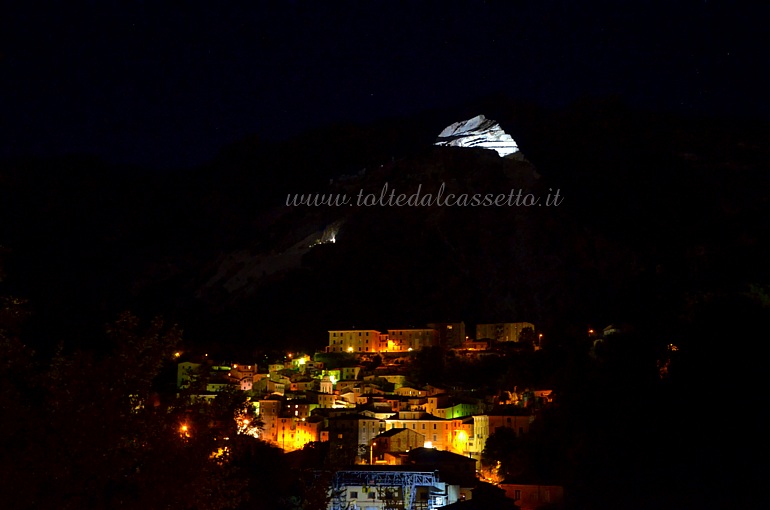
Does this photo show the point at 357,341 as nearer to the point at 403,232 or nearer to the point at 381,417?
the point at 403,232

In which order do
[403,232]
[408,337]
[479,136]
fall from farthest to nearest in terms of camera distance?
[479,136] → [403,232] → [408,337]

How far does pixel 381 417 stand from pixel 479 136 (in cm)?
9582

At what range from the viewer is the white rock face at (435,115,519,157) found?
128 meters

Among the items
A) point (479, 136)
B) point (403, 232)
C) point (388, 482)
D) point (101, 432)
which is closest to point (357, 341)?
point (403, 232)

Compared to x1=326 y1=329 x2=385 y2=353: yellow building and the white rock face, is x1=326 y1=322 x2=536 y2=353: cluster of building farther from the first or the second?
the white rock face

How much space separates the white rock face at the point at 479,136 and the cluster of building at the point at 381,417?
58.9m

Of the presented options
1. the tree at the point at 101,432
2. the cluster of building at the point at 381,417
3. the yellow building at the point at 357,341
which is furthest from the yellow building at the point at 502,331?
the tree at the point at 101,432

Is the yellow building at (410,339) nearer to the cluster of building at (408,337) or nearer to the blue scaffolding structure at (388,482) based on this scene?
the cluster of building at (408,337)

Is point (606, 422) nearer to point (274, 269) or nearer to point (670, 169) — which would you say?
point (274, 269)

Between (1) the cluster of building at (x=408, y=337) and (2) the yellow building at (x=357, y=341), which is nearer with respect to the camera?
(1) the cluster of building at (x=408, y=337)

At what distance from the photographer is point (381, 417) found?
156 feet

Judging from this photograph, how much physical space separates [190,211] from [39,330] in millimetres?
61711

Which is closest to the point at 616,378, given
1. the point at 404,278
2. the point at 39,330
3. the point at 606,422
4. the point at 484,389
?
the point at 606,422

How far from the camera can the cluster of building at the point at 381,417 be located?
3281 cm
